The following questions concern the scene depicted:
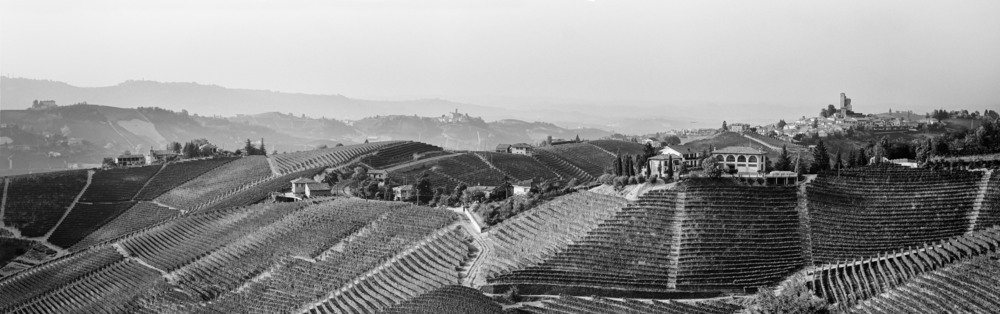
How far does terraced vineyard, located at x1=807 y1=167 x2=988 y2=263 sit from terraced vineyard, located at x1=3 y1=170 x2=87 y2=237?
5441 cm

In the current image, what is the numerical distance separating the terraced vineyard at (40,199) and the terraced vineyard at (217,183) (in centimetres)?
737

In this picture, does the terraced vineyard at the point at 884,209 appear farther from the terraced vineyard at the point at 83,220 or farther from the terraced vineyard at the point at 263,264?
the terraced vineyard at the point at 83,220

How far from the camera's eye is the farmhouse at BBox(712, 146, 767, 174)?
4975 cm

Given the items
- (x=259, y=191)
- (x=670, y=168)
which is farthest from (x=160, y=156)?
(x=670, y=168)

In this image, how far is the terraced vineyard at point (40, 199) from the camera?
2891 inches

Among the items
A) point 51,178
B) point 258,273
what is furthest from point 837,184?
point 51,178

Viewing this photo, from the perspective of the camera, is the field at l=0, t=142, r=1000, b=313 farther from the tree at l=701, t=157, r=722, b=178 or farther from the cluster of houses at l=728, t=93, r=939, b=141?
the cluster of houses at l=728, t=93, r=939, b=141

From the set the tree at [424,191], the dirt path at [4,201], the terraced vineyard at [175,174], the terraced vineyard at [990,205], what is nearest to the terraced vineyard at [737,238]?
the terraced vineyard at [990,205]

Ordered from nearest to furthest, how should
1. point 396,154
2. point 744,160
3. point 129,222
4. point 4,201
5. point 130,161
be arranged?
point 744,160 < point 129,222 < point 4,201 < point 396,154 < point 130,161

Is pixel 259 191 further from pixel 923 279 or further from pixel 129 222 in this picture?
pixel 923 279

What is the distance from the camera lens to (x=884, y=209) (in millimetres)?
42594

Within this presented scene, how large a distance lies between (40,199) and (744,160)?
54.0 m

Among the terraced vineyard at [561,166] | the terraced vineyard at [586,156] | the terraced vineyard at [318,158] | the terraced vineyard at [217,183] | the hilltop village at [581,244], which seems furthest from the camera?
the terraced vineyard at [586,156]

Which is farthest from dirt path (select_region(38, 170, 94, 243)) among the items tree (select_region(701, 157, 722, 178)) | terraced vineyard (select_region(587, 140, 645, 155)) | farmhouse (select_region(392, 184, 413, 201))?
terraced vineyard (select_region(587, 140, 645, 155))
